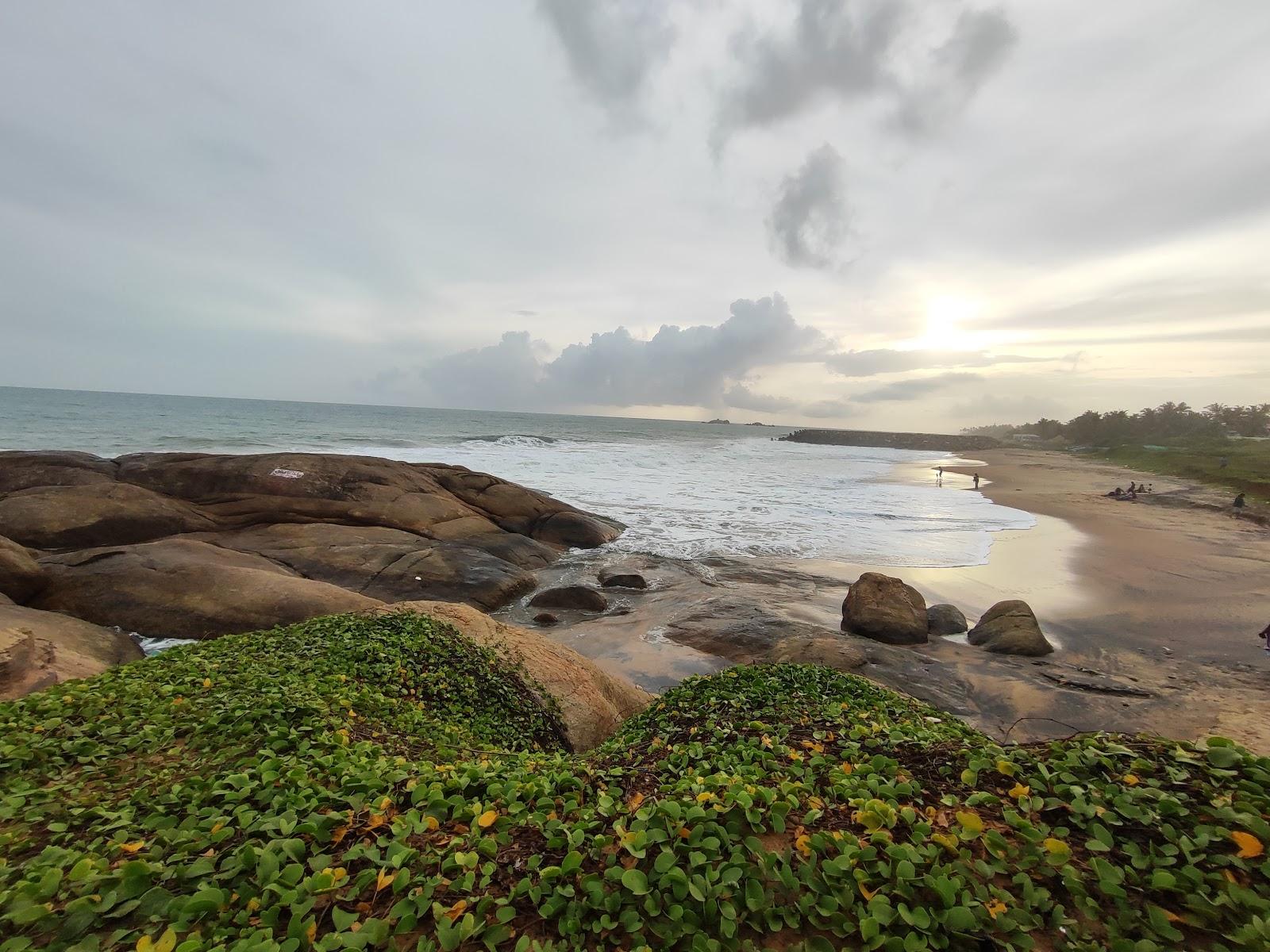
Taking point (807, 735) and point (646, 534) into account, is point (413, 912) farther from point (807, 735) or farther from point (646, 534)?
point (646, 534)

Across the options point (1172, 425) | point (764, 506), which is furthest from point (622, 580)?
point (1172, 425)

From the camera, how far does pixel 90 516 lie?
14.4 meters

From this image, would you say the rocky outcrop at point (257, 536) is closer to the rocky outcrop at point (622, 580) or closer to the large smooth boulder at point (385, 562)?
the large smooth boulder at point (385, 562)

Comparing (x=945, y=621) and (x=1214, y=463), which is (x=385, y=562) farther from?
(x=1214, y=463)

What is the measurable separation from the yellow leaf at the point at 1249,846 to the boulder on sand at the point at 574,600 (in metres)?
12.2

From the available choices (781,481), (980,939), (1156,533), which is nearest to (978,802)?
(980,939)

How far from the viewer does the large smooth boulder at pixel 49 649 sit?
6984mm

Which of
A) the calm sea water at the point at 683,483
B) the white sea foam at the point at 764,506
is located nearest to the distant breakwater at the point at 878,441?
the calm sea water at the point at 683,483

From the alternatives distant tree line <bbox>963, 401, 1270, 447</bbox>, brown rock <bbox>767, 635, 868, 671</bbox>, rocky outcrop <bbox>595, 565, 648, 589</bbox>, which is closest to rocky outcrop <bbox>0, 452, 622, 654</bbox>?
rocky outcrop <bbox>595, 565, 648, 589</bbox>

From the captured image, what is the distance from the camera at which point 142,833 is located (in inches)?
128

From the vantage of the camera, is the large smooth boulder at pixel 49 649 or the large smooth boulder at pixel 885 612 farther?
the large smooth boulder at pixel 885 612

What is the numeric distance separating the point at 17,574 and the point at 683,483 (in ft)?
106

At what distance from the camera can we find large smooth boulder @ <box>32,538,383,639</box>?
34.4ft

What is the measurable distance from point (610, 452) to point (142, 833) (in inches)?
A: 2358
